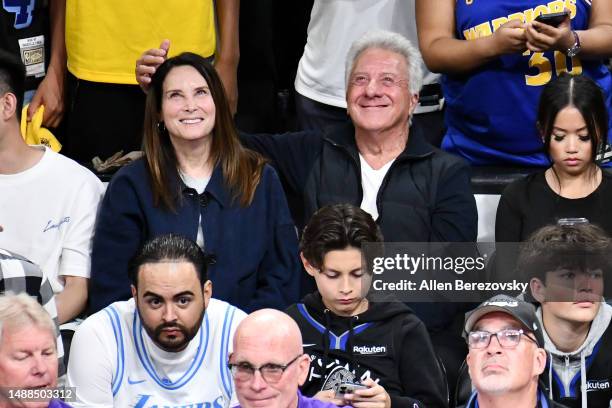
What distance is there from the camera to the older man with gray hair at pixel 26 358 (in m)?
3.30

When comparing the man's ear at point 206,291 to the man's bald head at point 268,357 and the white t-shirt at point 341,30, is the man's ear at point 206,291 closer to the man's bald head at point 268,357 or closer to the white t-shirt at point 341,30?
the man's bald head at point 268,357

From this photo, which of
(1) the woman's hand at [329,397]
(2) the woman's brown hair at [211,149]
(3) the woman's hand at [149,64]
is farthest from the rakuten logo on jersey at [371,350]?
(3) the woman's hand at [149,64]

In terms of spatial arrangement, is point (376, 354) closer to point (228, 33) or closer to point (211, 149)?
point (211, 149)

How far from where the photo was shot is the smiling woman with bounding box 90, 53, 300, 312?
416 centimetres

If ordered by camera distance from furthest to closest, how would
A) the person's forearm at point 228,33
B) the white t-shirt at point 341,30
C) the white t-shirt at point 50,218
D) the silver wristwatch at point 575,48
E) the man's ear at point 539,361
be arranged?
the person's forearm at point 228,33 < the white t-shirt at point 341,30 < the silver wristwatch at point 575,48 < the white t-shirt at point 50,218 < the man's ear at point 539,361

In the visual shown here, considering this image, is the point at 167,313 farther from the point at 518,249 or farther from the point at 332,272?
the point at 518,249

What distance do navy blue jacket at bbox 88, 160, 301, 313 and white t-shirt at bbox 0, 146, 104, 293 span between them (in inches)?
3.4

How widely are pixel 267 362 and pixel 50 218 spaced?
4.08 ft

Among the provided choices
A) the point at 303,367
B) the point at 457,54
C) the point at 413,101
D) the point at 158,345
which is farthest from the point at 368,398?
the point at 457,54

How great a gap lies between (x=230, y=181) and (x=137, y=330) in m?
0.67

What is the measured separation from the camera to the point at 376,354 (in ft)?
12.3

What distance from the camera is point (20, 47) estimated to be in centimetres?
494

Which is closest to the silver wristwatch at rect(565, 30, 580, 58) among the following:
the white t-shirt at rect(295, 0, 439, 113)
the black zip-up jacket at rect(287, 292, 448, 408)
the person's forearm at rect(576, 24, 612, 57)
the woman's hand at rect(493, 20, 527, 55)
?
the person's forearm at rect(576, 24, 612, 57)

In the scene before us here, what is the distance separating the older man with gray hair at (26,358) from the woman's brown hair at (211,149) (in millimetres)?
879
